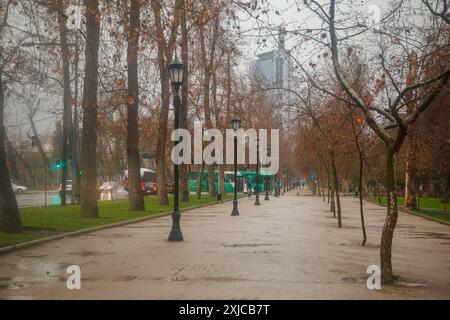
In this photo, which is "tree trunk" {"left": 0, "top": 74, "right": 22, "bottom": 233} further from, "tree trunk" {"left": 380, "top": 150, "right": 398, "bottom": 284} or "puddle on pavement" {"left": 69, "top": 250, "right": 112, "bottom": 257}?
"tree trunk" {"left": 380, "top": 150, "right": 398, "bottom": 284}

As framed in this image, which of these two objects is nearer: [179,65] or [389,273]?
[389,273]

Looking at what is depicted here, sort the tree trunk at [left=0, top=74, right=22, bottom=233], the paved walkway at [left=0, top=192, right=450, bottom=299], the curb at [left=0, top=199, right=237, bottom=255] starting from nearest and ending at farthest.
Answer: the paved walkway at [left=0, top=192, right=450, bottom=299] → the curb at [left=0, top=199, right=237, bottom=255] → the tree trunk at [left=0, top=74, right=22, bottom=233]

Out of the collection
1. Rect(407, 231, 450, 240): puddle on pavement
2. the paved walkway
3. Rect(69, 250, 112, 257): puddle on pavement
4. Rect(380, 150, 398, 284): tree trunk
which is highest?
Rect(380, 150, 398, 284): tree trunk

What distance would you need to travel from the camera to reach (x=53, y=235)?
14797 millimetres

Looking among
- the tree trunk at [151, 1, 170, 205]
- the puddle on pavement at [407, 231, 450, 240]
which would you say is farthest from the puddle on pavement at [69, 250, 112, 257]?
the tree trunk at [151, 1, 170, 205]

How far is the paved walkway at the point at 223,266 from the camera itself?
25.8ft

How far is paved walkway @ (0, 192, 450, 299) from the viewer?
7.85 meters

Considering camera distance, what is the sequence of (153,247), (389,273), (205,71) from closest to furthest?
(389,273) < (153,247) < (205,71)

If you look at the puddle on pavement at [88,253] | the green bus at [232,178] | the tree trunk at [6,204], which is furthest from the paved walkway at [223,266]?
the green bus at [232,178]

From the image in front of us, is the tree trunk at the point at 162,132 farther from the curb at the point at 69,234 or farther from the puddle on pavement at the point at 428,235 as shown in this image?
the puddle on pavement at the point at 428,235

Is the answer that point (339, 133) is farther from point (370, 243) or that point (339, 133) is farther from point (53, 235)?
point (53, 235)
